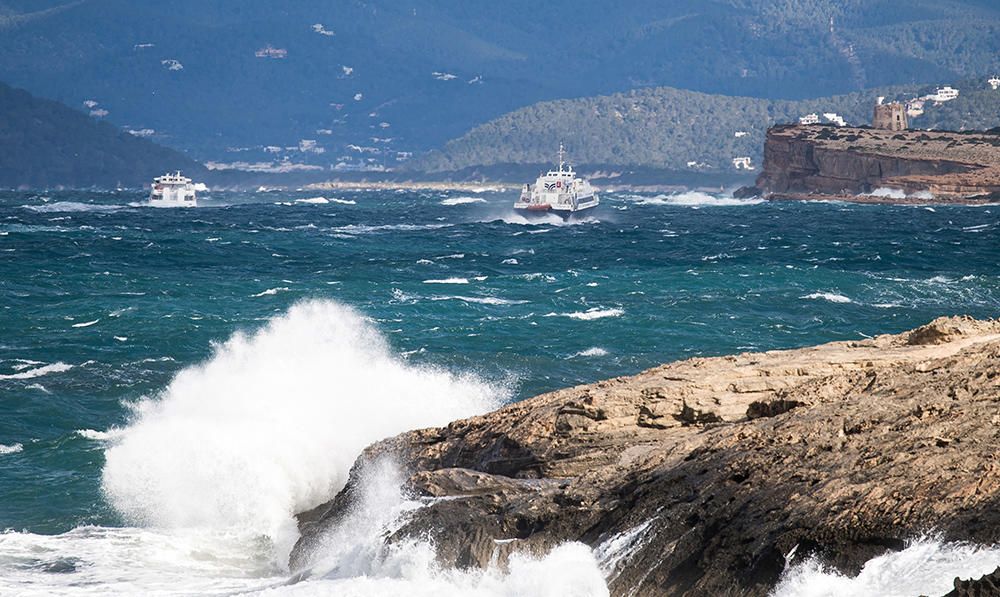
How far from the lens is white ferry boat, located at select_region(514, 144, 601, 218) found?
102062 mm

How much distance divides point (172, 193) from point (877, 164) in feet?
215

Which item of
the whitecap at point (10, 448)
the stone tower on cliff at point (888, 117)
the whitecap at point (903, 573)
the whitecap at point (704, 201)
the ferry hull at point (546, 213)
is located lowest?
the whitecap at point (704, 201)

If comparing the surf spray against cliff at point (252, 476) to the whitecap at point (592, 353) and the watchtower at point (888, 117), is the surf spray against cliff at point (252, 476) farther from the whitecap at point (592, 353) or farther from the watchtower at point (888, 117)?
the watchtower at point (888, 117)

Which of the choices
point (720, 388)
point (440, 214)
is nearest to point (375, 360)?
point (720, 388)

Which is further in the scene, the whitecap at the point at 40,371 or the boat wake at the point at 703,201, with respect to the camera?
the boat wake at the point at 703,201

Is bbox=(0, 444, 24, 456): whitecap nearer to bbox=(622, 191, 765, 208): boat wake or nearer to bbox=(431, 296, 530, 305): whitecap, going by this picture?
bbox=(431, 296, 530, 305): whitecap

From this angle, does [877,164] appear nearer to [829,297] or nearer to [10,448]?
[829,297]

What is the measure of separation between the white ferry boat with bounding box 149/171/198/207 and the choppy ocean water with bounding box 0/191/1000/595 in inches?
2361

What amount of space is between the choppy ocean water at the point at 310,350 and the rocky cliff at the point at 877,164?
55.1 metres

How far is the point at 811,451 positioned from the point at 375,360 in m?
15.5

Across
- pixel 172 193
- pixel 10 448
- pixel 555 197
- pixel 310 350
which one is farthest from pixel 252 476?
pixel 172 193

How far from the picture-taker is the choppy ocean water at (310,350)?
16.6 m

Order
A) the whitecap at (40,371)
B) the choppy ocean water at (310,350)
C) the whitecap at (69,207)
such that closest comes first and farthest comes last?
the choppy ocean water at (310,350), the whitecap at (40,371), the whitecap at (69,207)

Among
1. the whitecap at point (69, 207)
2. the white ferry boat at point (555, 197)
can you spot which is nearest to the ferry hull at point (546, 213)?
the white ferry boat at point (555, 197)
